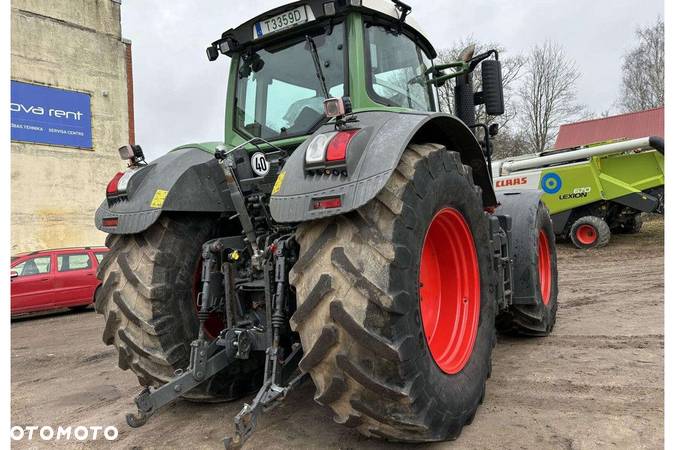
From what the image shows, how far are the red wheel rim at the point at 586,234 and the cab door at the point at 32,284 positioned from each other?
1224 centimetres

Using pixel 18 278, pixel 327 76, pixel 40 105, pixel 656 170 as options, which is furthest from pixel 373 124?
pixel 40 105

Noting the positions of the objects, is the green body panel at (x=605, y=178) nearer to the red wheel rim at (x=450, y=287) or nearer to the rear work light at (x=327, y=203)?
the red wheel rim at (x=450, y=287)

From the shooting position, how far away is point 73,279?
35.1 feet

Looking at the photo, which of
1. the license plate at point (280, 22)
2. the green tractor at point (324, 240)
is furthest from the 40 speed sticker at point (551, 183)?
the license plate at point (280, 22)

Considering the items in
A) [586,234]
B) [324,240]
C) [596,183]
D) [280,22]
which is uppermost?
[280,22]

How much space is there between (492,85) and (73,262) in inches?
395

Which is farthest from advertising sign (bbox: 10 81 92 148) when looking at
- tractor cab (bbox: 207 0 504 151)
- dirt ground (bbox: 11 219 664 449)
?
tractor cab (bbox: 207 0 504 151)

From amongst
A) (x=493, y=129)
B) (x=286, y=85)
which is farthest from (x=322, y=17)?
(x=493, y=129)

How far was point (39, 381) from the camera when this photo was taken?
484cm

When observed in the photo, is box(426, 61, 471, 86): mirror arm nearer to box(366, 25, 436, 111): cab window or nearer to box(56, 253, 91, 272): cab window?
box(366, 25, 436, 111): cab window

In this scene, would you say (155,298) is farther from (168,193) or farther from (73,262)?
(73,262)

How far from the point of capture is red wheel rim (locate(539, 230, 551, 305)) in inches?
204

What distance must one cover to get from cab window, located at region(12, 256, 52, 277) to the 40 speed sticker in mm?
11826

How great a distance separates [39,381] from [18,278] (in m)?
6.50
